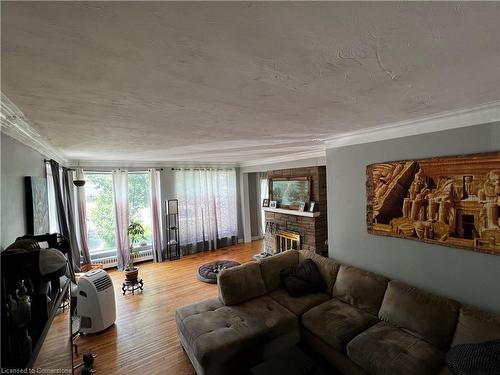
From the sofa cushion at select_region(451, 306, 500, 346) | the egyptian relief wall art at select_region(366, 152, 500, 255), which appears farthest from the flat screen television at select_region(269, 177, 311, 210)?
the sofa cushion at select_region(451, 306, 500, 346)

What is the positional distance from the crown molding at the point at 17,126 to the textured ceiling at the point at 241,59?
0.06 meters

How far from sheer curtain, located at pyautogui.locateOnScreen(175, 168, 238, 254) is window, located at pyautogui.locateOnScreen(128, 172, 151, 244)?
72cm

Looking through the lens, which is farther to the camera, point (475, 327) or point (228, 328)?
point (228, 328)

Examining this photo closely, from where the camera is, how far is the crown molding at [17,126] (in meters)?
1.47

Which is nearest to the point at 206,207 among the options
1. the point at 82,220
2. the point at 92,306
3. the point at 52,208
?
the point at 82,220

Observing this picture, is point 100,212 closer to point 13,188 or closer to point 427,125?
point 13,188

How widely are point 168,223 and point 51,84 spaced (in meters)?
5.05

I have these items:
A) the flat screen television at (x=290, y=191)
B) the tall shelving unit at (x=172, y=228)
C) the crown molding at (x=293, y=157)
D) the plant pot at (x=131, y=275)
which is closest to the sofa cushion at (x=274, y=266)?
the flat screen television at (x=290, y=191)

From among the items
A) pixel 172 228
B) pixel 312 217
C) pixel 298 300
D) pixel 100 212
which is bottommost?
pixel 298 300

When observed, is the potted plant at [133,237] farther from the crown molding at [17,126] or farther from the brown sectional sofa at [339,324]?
the crown molding at [17,126]

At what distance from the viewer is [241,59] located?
997mm

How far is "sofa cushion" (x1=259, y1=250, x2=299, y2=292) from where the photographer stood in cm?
320

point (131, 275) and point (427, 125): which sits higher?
point (427, 125)

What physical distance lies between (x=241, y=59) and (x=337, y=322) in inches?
98.9
